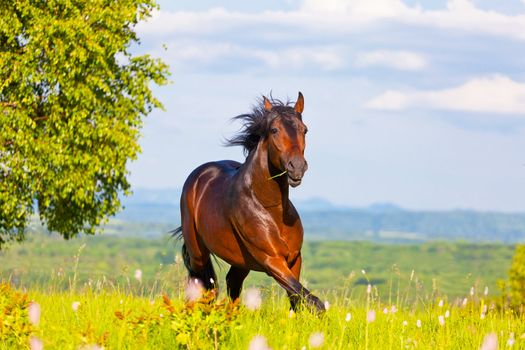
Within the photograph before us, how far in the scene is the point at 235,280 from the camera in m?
11.5

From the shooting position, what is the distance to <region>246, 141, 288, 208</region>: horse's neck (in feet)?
31.5

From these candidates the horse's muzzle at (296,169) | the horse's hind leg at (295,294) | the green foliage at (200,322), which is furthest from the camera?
the horse's hind leg at (295,294)

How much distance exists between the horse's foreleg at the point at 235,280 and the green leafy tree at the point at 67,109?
15.9m

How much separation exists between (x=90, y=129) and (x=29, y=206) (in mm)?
3437

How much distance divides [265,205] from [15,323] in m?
3.50

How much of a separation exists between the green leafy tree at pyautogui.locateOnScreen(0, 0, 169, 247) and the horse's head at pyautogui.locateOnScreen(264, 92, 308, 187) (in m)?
17.8

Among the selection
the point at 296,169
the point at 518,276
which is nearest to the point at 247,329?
the point at 296,169

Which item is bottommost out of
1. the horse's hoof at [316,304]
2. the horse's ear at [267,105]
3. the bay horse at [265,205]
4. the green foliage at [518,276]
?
the green foliage at [518,276]

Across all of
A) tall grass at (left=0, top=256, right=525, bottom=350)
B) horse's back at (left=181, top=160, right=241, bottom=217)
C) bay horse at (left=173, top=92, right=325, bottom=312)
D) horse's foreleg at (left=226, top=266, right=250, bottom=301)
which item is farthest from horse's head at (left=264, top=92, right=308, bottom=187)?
horse's foreleg at (left=226, top=266, right=250, bottom=301)

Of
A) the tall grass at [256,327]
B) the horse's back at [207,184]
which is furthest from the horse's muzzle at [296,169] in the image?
the horse's back at [207,184]

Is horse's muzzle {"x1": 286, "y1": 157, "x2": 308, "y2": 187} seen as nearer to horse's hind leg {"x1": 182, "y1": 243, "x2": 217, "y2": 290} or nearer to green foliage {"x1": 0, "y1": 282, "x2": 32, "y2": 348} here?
green foliage {"x1": 0, "y1": 282, "x2": 32, "y2": 348}

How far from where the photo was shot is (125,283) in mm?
11930

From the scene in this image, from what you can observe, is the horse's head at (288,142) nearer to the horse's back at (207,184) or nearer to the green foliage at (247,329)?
the green foliage at (247,329)

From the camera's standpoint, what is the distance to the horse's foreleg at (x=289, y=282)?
866 centimetres
